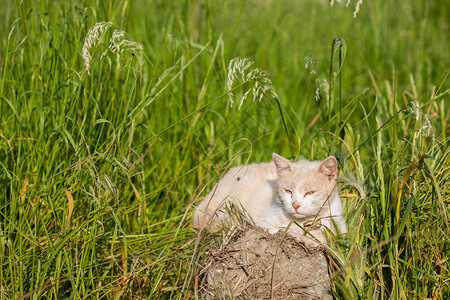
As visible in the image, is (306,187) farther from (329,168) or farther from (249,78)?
(249,78)

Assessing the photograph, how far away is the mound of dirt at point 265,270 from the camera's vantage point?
7.46ft

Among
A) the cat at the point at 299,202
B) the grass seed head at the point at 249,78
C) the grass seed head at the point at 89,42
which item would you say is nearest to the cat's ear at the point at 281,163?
the cat at the point at 299,202

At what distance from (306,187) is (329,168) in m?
0.17

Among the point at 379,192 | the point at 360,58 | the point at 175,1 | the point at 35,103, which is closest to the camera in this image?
the point at 379,192

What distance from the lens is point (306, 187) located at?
8.95 feet

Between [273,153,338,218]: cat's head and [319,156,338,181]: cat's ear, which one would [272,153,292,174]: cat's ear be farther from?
[319,156,338,181]: cat's ear

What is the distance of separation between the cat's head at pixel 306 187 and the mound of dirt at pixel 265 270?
0.35 meters

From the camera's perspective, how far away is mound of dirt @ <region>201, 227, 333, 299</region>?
7.46ft

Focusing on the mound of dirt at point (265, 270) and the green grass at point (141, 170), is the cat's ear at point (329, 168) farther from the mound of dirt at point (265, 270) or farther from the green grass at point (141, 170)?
the mound of dirt at point (265, 270)

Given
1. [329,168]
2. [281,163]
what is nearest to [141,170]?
[281,163]

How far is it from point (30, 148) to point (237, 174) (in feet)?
4.13

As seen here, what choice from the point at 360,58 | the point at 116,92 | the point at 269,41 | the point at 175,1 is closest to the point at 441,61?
the point at 360,58

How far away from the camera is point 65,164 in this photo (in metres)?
2.75

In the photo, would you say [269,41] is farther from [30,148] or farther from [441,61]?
[30,148]
